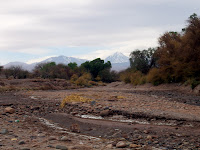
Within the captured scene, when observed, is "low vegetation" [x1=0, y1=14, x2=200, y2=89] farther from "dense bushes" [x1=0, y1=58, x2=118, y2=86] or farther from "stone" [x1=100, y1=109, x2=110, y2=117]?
"stone" [x1=100, y1=109, x2=110, y2=117]

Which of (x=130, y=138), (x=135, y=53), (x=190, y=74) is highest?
(x=135, y=53)

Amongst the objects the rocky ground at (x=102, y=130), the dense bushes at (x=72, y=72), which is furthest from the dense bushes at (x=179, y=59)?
the dense bushes at (x=72, y=72)

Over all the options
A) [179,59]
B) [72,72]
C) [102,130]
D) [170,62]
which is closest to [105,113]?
[102,130]

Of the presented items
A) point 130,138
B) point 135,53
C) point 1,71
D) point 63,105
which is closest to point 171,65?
point 135,53

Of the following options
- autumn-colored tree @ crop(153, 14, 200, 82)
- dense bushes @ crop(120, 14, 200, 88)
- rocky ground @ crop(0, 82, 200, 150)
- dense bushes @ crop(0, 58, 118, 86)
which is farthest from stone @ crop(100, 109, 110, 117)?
dense bushes @ crop(0, 58, 118, 86)

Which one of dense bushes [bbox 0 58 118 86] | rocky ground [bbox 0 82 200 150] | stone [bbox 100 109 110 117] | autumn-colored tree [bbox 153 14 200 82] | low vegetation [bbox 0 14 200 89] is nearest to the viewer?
rocky ground [bbox 0 82 200 150]

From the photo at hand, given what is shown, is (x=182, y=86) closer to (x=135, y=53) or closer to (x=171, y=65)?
(x=171, y=65)

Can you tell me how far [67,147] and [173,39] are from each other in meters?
29.6

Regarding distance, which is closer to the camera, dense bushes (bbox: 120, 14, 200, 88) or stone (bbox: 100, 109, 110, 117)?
stone (bbox: 100, 109, 110, 117)

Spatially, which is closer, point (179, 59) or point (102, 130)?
point (102, 130)

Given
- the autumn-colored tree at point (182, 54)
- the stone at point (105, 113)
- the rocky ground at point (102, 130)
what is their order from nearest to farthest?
the rocky ground at point (102, 130) < the stone at point (105, 113) < the autumn-colored tree at point (182, 54)

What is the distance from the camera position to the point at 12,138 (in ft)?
20.8

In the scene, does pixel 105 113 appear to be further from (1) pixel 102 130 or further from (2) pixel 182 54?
(2) pixel 182 54

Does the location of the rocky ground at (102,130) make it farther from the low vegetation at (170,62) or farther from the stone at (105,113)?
the low vegetation at (170,62)
